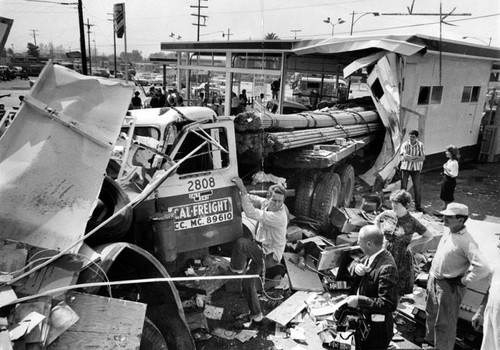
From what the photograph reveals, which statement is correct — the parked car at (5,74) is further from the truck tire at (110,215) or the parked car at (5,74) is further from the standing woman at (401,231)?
the standing woman at (401,231)

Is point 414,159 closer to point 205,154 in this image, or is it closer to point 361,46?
point 361,46

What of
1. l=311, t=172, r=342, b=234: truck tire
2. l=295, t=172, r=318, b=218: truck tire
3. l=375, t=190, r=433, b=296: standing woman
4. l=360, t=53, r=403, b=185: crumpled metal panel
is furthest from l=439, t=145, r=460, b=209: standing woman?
l=375, t=190, r=433, b=296: standing woman

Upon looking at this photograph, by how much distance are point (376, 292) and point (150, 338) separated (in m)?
1.87

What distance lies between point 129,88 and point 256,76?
1405 centimetres

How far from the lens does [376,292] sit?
327 cm

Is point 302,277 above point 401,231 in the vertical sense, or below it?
below

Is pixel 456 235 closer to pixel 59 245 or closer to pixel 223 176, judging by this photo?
pixel 223 176

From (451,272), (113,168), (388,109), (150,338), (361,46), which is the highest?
(361,46)

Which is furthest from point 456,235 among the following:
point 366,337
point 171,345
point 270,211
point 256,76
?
point 256,76

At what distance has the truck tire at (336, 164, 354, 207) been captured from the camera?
8.58 m

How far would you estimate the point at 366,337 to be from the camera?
10.9ft

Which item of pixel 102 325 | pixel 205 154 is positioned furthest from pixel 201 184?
pixel 102 325

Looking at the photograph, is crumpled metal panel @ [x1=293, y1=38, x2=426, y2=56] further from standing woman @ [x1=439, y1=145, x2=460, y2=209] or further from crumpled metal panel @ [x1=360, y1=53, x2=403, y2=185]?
standing woman @ [x1=439, y1=145, x2=460, y2=209]

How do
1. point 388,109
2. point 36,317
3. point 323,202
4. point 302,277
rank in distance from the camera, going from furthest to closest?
point 388,109
point 323,202
point 302,277
point 36,317
